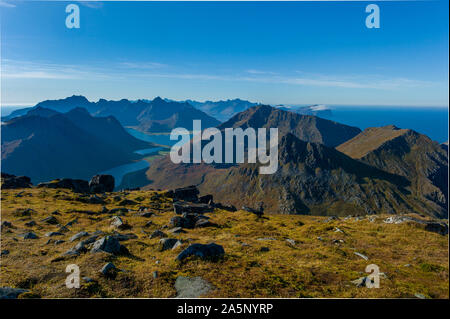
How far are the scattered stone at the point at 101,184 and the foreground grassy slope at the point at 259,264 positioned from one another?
4688cm

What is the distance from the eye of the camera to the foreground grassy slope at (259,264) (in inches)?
596

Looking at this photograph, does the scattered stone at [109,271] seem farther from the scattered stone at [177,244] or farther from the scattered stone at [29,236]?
the scattered stone at [29,236]

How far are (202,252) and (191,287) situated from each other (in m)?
4.95

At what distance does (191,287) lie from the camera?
598 inches

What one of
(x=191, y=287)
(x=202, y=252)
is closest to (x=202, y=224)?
(x=202, y=252)

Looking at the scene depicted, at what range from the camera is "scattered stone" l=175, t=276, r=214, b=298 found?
14.4 metres

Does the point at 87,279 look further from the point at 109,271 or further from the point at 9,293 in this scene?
the point at 9,293

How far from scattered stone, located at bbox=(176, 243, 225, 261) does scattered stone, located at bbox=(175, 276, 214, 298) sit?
3.24 m

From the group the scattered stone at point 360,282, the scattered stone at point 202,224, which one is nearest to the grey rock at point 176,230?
the scattered stone at point 202,224

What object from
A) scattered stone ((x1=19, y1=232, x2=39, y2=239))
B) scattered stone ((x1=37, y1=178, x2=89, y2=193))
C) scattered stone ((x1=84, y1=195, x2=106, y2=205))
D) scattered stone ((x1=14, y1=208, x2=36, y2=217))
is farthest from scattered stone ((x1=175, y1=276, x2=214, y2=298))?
scattered stone ((x1=37, y1=178, x2=89, y2=193))

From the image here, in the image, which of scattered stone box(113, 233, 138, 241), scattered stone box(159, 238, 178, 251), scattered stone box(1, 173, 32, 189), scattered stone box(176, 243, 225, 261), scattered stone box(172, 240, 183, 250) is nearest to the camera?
scattered stone box(176, 243, 225, 261)

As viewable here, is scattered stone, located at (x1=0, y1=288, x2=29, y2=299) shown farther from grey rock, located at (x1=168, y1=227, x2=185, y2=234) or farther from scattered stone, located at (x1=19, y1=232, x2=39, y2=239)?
scattered stone, located at (x1=19, y1=232, x2=39, y2=239)
